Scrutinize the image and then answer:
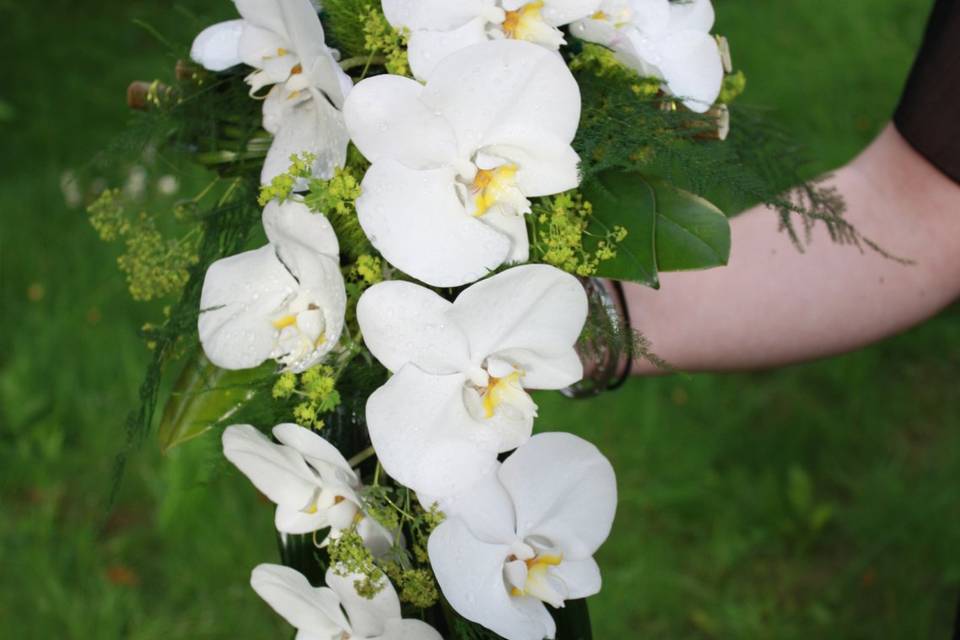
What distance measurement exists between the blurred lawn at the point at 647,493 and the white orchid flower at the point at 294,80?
0.99 metres

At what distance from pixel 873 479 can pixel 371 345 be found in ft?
5.81

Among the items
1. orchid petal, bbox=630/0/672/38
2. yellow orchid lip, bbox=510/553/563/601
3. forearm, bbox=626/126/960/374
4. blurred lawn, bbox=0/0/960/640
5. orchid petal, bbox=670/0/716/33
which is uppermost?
orchid petal, bbox=630/0/672/38

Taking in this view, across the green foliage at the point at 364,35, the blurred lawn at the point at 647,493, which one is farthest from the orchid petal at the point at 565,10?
the blurred lawn at the point at 647,493

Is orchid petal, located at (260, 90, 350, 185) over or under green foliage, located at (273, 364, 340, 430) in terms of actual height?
over

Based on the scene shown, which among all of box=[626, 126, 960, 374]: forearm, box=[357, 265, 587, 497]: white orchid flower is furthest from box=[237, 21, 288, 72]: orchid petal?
box=[626, 126, 960, 374]: forearm

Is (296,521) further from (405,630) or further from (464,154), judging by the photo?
(464,154)

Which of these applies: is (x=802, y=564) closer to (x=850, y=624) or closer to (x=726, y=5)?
(x=850, y=624)

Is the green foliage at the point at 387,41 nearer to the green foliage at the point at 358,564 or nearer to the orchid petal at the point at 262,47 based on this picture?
the orchid petal at the point at 262,47

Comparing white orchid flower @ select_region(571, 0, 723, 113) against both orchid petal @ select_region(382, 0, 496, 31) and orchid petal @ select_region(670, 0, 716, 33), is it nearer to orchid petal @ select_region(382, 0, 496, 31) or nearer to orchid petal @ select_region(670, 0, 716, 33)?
orchid petal @ select_region(670, 0, 716, 33)

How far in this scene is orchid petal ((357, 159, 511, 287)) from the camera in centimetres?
71

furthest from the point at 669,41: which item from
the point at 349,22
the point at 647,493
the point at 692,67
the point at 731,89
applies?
the point at 647,493

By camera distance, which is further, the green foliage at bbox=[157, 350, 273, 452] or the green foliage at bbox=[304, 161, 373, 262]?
the green foliage at bbox=[157, 350, 273, 452]

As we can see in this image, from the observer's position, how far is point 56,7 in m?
3.78

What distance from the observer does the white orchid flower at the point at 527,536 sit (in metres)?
0.72
